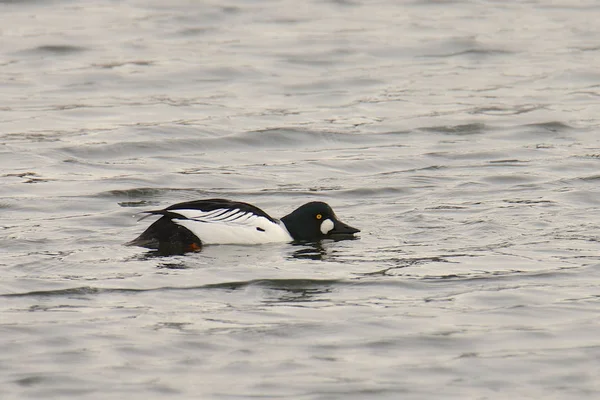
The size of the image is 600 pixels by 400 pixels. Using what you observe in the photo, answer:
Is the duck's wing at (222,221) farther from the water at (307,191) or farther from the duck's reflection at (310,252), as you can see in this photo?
the duck's reflection at (310,252)

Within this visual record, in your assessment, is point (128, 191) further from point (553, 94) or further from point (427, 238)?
point (553, 94)

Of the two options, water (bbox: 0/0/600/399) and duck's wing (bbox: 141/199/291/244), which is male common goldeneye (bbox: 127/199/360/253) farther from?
water (bbox: 0/0/600/399)

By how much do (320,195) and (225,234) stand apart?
235 centimetres

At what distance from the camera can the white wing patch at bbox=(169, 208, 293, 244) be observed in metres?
11.8

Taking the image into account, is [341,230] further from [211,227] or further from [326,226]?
[211,227]

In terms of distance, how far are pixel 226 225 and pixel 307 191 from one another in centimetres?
245

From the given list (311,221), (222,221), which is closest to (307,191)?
(311,221)

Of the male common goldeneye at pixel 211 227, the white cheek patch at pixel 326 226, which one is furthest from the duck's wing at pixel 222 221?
the white cheek patch at pixel 326 226

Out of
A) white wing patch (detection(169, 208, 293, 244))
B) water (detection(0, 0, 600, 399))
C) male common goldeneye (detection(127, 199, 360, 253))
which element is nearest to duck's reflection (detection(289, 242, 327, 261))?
water (detection(0, 0, 600, 399))

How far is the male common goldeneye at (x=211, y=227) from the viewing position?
38.1 feet

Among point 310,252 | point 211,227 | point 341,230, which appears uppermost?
point 211,227

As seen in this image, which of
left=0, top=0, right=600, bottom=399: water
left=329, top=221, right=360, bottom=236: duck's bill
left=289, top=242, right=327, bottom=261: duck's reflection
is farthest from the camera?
left=329, top=221, right=360, bottom=236: duck's bill

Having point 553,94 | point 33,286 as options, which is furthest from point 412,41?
point 33,286

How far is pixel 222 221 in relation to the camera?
1184 centimetres
